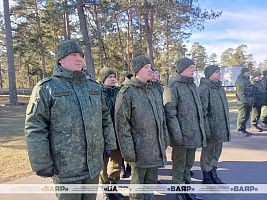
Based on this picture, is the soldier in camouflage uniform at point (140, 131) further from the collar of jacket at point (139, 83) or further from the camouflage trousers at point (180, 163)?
the camouflage trousers at point (180, 163)

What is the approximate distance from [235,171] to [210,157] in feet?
3.26

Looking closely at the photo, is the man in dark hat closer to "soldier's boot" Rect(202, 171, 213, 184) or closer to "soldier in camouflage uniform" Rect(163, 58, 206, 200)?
"soldier's boot" Rect(202, 171, 213, 184)

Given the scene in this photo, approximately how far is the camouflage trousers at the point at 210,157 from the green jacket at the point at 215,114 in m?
0.18

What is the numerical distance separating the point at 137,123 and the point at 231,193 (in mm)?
2181

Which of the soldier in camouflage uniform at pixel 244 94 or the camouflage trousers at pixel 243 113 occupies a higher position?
the soldier in camouflage uniform at pixel 244 94

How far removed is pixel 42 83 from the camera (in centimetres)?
201

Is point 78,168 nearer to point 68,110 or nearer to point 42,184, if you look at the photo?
point 68,110

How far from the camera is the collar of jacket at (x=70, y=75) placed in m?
2.07

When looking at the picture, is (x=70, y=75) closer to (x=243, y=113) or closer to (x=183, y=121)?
(x=183, y=121)

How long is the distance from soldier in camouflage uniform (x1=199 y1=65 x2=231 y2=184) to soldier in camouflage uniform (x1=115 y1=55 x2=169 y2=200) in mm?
1351

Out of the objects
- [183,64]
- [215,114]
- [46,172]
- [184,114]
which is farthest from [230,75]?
[46,172]

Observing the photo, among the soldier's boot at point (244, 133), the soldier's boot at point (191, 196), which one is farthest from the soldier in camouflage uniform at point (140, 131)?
the soldier's boot at point (244, 133)

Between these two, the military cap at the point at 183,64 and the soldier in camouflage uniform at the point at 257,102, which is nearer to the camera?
the military cap at the point at 183,64

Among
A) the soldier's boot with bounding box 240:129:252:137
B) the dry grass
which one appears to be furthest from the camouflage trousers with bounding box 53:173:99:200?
the soldier's boot with bounding box 240:129:252:137
